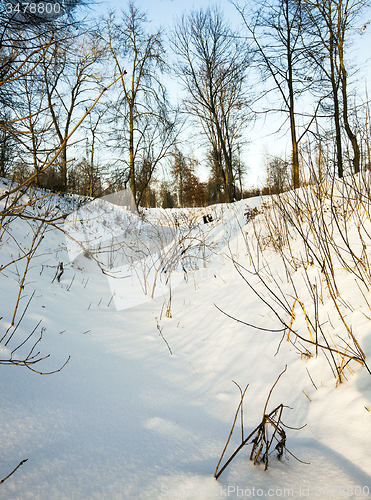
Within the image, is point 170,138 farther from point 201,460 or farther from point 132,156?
point 201,460

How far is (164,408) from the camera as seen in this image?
48.1 inches

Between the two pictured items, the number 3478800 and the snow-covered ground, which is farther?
the number 3478800

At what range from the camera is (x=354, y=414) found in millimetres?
1004

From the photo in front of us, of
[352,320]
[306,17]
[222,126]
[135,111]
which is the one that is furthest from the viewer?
[222,126]

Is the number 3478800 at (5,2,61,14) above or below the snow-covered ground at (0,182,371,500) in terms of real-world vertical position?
above

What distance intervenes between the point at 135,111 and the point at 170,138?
1.91 m

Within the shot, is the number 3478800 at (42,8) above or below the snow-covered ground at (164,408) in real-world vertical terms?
above

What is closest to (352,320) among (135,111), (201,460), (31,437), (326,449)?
(326,449)

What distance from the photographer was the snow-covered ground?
2.59 feet

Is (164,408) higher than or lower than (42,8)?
lower

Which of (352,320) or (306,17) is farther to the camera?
(306,17)

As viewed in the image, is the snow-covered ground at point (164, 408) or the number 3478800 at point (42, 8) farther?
the number 3478800 at point (42, 8)

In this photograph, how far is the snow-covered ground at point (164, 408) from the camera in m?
0.79

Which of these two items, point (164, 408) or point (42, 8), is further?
point (42, 8)
